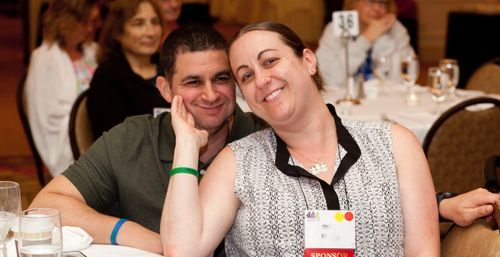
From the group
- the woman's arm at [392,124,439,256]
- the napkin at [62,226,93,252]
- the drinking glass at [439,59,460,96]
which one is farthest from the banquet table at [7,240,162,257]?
the drinking glass at [439,59,460,96]

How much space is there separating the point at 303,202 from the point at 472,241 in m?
0.47

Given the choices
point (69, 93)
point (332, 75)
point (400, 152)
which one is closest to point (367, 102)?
point (332, 75)

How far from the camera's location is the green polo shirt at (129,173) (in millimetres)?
2963

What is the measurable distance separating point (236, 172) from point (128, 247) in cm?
38

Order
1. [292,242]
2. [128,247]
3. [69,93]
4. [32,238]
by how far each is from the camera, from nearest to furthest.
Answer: [32,238], [292,242], [128,247], [69,93]

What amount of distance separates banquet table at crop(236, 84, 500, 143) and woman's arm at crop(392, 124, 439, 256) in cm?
163

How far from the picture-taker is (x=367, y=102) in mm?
5188

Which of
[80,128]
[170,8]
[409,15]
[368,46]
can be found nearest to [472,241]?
[80,128]

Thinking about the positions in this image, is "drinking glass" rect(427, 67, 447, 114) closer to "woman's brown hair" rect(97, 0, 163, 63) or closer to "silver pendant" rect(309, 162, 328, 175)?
"woman's brown hair" rect(97, 0, 163, 63)

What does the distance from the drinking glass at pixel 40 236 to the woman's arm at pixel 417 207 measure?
94 cm

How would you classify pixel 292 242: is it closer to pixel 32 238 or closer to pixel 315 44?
pixel 32 238

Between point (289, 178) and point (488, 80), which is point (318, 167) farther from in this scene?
point (488, 80)

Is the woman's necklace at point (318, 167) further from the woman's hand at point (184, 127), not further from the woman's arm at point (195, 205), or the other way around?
the woman's hand at point (184, 127)

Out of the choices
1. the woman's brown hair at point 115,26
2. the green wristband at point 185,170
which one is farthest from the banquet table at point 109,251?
the woman's brown hair at point 115,26
